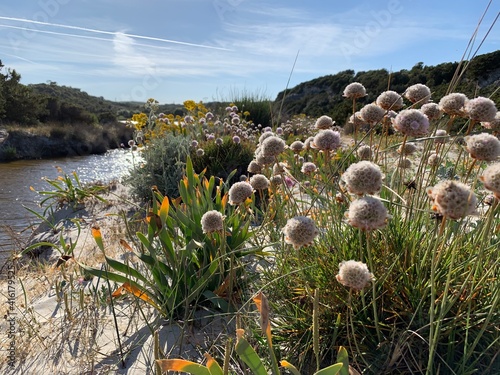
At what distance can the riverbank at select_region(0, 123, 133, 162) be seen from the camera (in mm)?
15184

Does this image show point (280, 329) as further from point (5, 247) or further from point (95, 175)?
point (95, 175)

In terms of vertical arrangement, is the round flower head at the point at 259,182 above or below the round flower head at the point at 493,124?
below

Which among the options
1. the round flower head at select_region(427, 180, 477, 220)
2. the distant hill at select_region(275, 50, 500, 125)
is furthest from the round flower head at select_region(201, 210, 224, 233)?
the distant hill at select_region(275, 50, 500, 125)

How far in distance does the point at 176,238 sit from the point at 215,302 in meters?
0.42

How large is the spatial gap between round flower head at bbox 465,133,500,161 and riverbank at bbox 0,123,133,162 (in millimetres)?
13450

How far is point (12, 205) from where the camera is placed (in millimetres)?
6445

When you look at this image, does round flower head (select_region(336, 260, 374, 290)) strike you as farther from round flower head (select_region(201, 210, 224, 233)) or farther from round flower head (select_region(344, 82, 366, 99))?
round flower head (select_region(344, 82, 366, 99))

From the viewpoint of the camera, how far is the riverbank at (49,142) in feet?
49.8

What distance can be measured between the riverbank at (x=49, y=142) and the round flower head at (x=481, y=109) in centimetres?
1326

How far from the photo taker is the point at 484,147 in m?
1.08

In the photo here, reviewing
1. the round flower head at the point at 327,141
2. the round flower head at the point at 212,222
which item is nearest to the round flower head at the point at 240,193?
the round flower head at the point at 212,222

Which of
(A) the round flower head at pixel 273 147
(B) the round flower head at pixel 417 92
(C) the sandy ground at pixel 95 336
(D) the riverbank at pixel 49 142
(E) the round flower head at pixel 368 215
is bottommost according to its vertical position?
(D) the riverbank at pixel 49 142

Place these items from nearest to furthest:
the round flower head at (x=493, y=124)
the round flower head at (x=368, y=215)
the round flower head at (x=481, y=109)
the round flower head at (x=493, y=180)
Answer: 1. the round flower head at (x=493, y=180)
2. the round flower head at (x=368, y=215)
3. the round flower head at (x=481, y=109)
4. the round flower head at (x=493, y=124)

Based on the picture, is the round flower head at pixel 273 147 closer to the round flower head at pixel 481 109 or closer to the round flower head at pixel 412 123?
the round flower head at pixel 412 123
